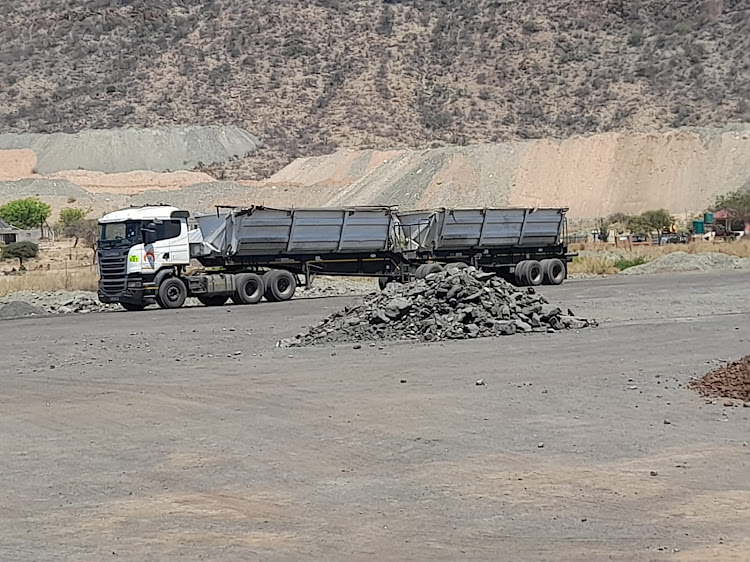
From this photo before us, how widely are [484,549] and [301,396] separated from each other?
790cm

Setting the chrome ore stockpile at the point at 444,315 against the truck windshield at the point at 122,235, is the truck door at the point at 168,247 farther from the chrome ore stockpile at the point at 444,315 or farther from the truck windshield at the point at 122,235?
the chrome ore stockpile at the point at 444,315

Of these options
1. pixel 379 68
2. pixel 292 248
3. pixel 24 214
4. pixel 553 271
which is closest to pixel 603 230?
pixel 553 271

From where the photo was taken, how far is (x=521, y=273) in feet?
134

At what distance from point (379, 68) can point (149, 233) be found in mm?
82385

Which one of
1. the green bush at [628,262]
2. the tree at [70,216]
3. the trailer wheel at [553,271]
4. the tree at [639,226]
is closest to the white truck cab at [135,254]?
the trailer wheel at [553,271]

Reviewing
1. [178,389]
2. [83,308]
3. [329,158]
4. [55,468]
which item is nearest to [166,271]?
[83,308]

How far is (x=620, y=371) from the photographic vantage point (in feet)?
57.7

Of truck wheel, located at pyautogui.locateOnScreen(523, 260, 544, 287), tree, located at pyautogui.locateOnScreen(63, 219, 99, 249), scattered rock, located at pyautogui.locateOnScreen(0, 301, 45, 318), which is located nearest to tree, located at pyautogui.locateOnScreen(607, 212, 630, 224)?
tree, located at pyautogui.locateOnScreen(63, 219, 99, 249)

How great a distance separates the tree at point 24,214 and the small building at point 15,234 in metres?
2.09

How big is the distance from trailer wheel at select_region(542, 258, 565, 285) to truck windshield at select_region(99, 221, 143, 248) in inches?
577

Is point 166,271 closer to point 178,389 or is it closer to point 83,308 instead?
point 83,308

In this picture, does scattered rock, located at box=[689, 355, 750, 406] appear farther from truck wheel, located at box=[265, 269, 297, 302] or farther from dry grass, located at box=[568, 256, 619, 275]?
dry grass, located at box=[568, 256, 619, 275]

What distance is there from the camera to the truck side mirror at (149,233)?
33.3m

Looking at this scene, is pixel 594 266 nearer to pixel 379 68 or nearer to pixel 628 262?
pixel 628 262
